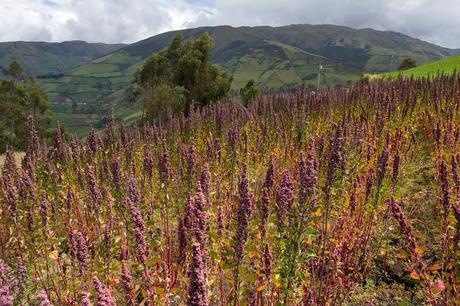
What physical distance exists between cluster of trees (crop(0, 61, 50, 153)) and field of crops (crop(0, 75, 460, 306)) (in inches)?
2400

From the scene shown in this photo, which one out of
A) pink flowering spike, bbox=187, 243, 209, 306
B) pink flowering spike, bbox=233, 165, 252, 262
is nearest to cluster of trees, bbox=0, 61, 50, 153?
pink flowering spike, bbox=233, 165, 252, 262

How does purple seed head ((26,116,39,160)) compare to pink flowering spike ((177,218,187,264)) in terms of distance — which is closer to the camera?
pink flowering spike ((177,218,187,264))

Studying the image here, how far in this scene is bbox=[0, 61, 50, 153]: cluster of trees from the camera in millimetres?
62062

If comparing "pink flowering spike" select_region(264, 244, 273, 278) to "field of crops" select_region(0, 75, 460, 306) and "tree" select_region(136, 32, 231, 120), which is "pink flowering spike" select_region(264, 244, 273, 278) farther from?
"tree" select_region(136, 32, 231, 120)

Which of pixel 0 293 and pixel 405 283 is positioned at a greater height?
pixel 0 293

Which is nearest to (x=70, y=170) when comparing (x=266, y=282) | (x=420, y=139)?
(x=266, y=282)

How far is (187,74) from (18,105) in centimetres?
3924

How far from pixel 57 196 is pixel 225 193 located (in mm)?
3340

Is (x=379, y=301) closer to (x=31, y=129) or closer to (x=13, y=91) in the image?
(x=31, y=129)

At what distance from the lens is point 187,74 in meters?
46.4

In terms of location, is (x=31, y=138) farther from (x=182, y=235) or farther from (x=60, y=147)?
(x=182, y=235)

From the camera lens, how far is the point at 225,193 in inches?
278

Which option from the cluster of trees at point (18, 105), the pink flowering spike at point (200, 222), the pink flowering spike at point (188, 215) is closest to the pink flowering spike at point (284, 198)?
the pink flowering spike at point (200, 222)

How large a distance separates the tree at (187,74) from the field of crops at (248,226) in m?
34.4
